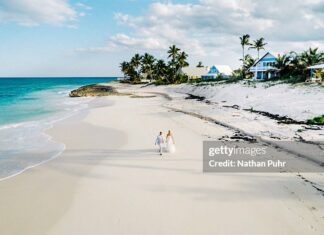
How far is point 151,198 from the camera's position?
11.0 meters

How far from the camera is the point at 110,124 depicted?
89.9ft

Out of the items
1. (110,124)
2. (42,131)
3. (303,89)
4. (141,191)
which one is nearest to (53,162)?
(141,191)

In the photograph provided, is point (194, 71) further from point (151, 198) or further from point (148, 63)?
point (151, 198)

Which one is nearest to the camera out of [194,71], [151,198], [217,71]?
[151,198]

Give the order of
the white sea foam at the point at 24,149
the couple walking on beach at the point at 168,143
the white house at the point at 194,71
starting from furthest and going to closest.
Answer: the white house at the point at 194,71 → the couple walking on beach at the point at 168,143 → the white sea foam at the point at 24,149

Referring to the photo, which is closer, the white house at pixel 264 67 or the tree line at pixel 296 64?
Answer: the tree line at pixel 296 64

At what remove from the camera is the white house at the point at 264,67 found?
64.2 m

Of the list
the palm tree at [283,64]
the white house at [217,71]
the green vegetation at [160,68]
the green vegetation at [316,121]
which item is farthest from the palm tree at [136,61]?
the green vegetation at [316,121]

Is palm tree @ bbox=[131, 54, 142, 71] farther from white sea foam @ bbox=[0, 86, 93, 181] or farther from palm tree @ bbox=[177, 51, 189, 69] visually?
white sea foam @ bbox=[0, 86, 93, 181]

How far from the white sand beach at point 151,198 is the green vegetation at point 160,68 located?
220ft

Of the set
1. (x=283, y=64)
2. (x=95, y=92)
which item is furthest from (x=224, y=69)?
(x=95, y=92)

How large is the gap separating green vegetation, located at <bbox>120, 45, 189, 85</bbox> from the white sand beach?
6699 cm

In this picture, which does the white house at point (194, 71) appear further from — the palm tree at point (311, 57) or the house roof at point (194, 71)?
the palm tree at point (311, 57)

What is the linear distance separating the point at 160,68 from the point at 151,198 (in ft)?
272
